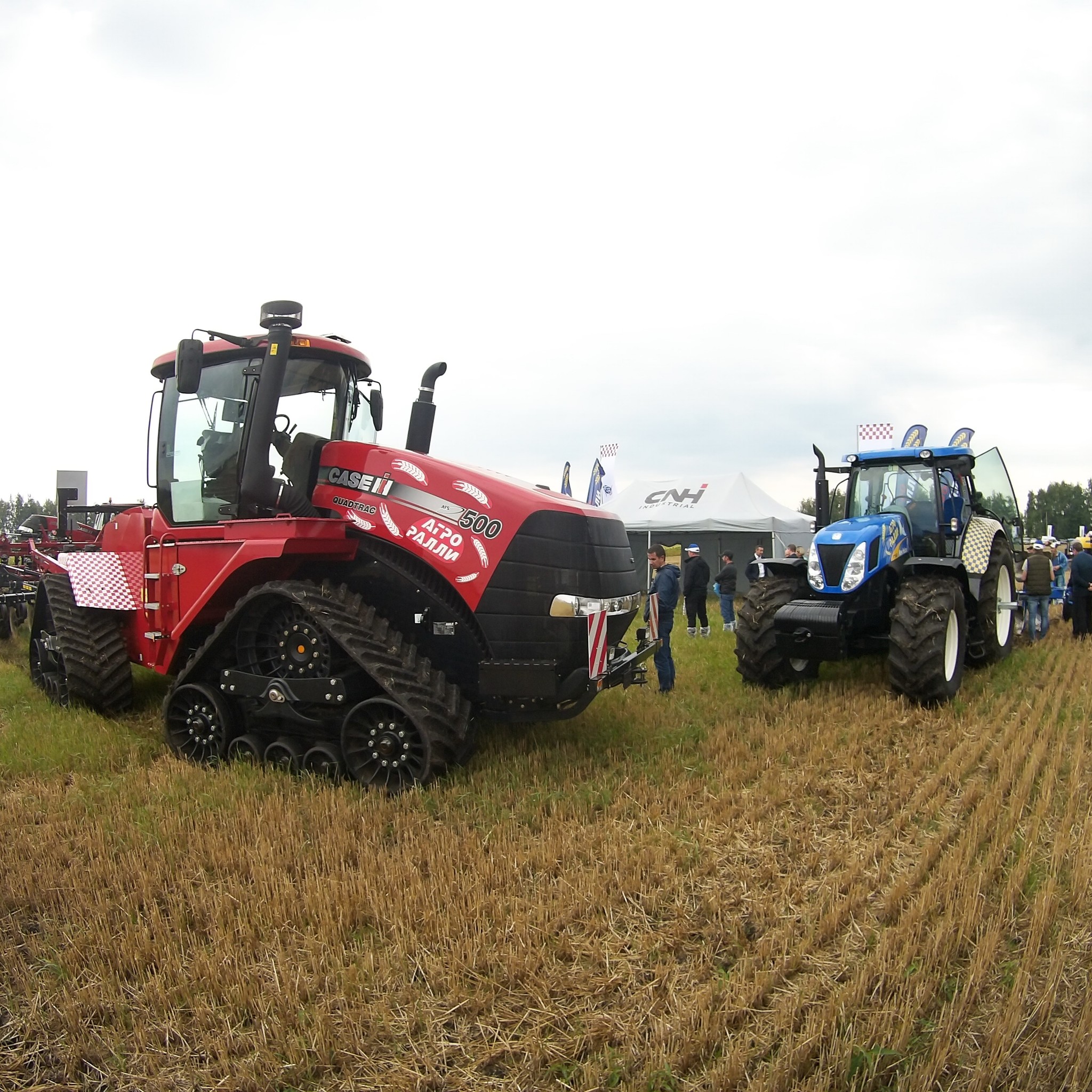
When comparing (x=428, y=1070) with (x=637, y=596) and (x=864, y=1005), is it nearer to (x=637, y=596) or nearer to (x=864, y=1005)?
(x=864, y=1005)

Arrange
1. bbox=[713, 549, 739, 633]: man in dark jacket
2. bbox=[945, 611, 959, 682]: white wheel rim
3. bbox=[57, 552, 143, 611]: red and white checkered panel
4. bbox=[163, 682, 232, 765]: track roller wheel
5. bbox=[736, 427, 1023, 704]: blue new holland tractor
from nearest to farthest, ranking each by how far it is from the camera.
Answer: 1. bbox=[163, 682, 232, 765]: track roller wheel
2. bbox=[57, 552, 143, 611]: red and white checkered panel
3. bbox=[736, 427, 1023, 704]: blue new holland tractor
4. bbox=[945, 611, 959, 682]: white wheel rim
5. bbox=[713, 549, 739, 633]: man in dark jacket

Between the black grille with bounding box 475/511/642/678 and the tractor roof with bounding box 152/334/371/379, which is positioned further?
the tractor roof with bounding box 152/334/371/379

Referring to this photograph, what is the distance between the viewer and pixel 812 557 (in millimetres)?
8117

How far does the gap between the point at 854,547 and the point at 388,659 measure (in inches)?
182

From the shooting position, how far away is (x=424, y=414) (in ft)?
21.8

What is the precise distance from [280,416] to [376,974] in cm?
388

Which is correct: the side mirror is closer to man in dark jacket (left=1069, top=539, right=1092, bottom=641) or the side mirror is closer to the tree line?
man in dark jacket (left=1069, top=539, right=1092, bottom=641)

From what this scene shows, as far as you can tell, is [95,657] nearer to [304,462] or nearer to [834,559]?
[304,462]

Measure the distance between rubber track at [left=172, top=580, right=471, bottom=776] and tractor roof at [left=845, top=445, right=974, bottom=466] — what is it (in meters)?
5.93

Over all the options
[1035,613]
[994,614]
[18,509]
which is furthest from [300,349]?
[18,509]

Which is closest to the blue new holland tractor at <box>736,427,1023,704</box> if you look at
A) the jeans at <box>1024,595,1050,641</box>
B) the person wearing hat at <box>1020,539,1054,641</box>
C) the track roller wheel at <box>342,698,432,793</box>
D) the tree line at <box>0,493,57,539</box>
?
the person wearing hat at <box>1020,539,1054,641</box>

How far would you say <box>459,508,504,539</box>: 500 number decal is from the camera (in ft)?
16.5

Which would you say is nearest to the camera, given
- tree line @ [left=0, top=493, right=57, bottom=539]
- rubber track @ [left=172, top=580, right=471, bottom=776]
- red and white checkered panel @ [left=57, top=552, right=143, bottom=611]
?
rubber track @ [left=172, top=580, right=471, bottom=776]

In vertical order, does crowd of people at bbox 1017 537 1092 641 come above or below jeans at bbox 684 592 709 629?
above
